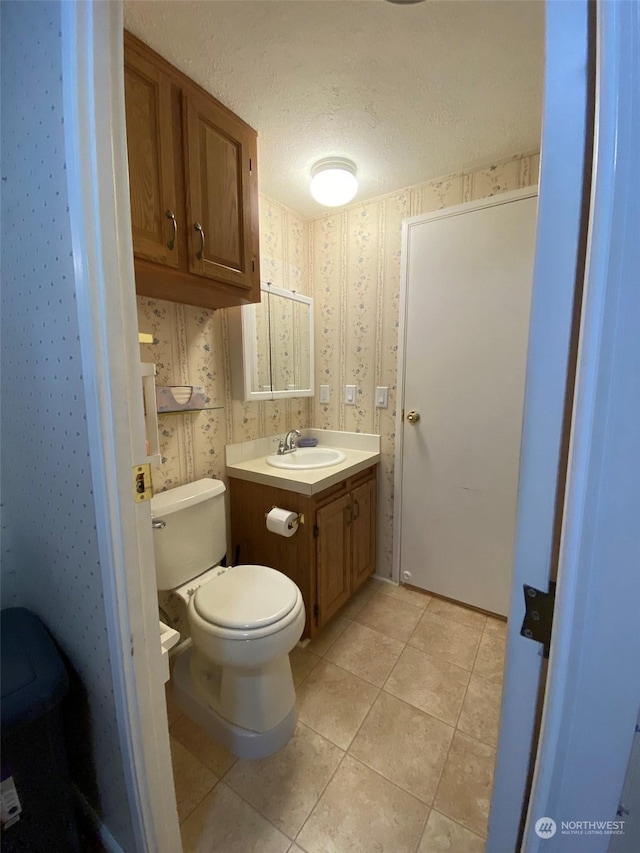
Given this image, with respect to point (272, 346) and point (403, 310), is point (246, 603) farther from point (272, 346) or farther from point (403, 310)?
point (403, 310)

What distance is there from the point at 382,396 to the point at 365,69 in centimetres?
135

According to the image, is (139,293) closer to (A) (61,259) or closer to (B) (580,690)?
(A) (61,259)

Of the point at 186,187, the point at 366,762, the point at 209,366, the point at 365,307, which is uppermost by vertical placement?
the point at 186,187

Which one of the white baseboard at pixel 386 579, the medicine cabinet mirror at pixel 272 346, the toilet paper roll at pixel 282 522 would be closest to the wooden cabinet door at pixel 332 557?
the toilet paper roll at pixel 282 522

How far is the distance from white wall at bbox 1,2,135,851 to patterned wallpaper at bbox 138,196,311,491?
609mm

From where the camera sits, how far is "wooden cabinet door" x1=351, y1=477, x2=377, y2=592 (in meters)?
1.85

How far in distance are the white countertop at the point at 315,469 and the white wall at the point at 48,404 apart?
881 mm

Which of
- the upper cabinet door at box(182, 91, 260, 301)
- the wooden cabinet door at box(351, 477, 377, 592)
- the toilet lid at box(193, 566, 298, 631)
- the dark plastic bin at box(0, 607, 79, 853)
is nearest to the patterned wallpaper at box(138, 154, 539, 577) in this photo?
the wooden cabinet door at box(351, 477, 377, 592)

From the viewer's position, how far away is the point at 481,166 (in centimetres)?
166

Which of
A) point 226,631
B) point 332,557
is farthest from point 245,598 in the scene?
point 332,557

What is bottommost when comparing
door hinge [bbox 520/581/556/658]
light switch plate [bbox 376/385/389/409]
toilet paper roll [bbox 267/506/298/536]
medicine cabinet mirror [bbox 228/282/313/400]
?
toilet paper roll [bbox 267/506/298/536]

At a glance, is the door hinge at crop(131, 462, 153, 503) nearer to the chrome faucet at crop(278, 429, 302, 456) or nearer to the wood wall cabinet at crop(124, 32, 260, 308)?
the wood wall cabinet at crop(124, 32, 260, 308)

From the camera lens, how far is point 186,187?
115 centimetres

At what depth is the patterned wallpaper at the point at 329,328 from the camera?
155 centimetres
